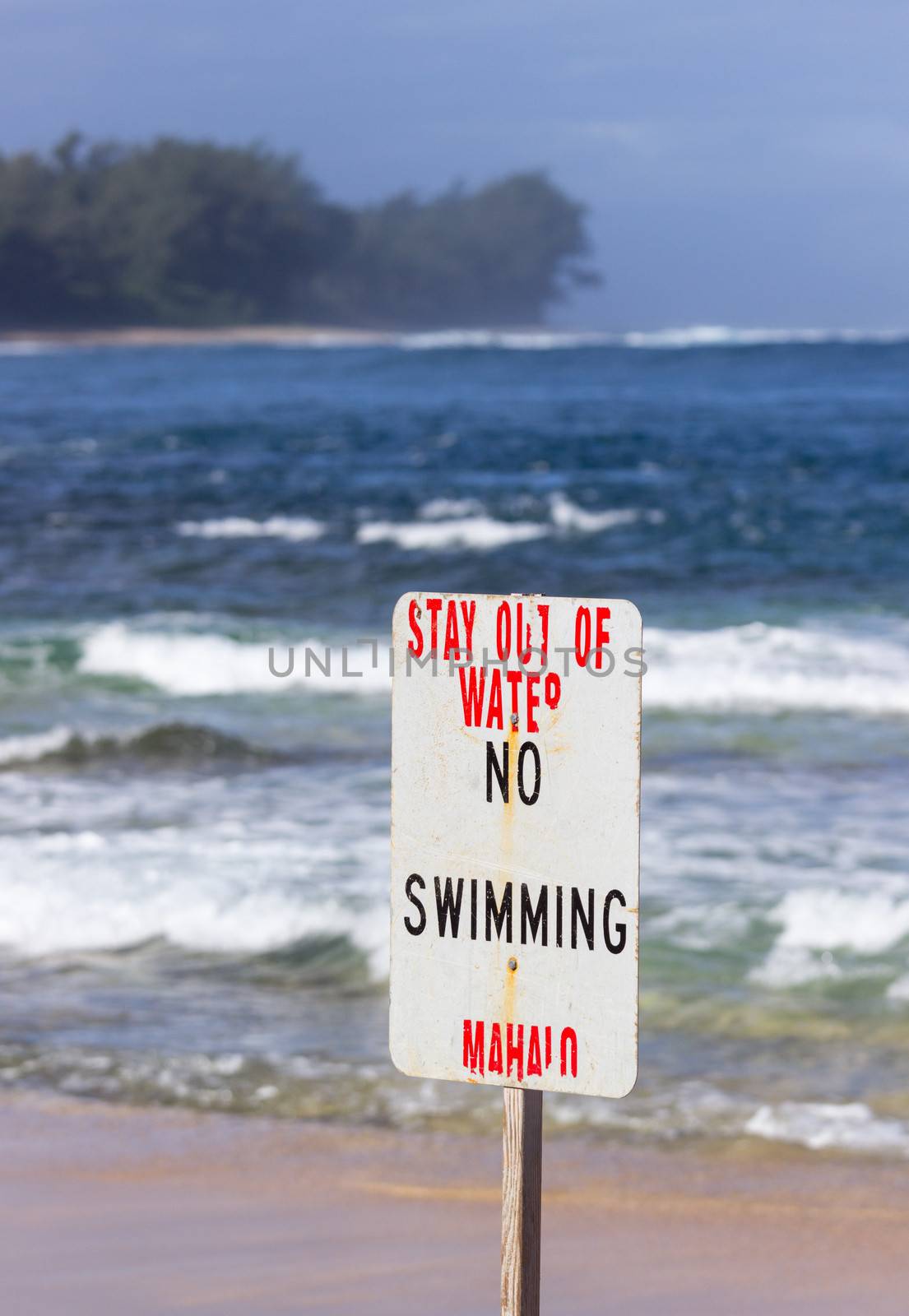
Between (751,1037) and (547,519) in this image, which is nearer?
(751,1037)

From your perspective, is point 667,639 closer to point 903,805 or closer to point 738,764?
point 738,764

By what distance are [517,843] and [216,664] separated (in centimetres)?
1275

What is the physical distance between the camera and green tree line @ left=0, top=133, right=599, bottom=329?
125375 millimetres

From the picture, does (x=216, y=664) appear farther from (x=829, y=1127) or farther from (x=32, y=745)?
(x=829, y=1127)

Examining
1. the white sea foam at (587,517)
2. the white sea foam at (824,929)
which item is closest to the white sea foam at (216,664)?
the white sea foam at (824,929)

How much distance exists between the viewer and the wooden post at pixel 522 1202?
281 centimetres

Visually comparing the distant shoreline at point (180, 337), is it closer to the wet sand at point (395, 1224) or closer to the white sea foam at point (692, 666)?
the white sea foam at point (692, 666)

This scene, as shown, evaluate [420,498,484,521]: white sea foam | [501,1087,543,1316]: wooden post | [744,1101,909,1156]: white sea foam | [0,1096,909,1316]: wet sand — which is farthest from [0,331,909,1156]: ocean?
[501,1087,543,1316]: wooden post

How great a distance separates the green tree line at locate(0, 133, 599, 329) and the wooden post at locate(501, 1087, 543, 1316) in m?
126

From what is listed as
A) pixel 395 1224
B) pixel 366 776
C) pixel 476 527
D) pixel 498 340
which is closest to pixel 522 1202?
pixel 395 1224

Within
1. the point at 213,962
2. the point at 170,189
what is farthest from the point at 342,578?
the point at 170,189

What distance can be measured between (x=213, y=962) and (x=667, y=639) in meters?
9.37

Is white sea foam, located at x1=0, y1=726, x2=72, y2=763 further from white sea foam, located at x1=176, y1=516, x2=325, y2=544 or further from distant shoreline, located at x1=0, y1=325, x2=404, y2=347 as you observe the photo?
distant shoreline, located at x1=0, y1=325, x2=404, y2=347

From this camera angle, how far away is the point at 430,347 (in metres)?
112
